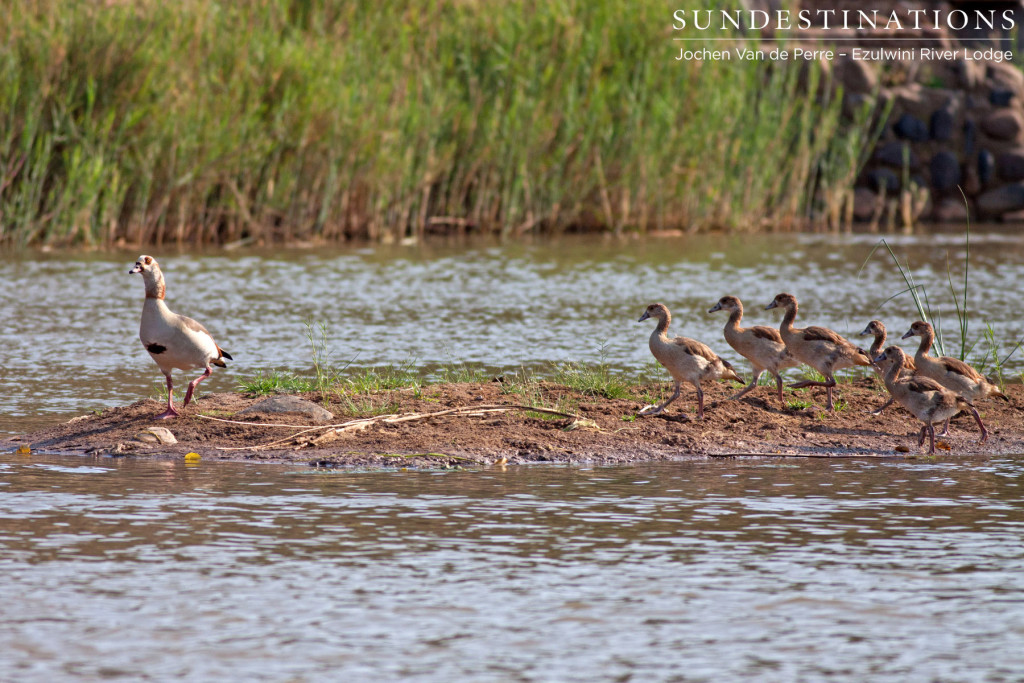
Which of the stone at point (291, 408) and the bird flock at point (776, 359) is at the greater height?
the bird flock at point (776, 359)

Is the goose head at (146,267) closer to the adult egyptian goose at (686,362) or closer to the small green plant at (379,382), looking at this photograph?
the small green plant at (379,382)

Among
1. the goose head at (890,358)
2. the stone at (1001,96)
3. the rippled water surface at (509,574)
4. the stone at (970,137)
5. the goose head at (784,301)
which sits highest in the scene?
the stone at (1001,96)

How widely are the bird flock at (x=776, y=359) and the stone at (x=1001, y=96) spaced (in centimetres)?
2488

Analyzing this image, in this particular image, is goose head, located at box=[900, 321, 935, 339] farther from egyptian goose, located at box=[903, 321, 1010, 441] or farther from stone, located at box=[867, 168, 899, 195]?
stone, located at box=[867, 168, 899, 195]

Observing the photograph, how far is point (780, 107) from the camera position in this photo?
29703 mm

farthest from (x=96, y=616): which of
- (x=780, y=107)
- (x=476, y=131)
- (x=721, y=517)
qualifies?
(x=780, y=107)

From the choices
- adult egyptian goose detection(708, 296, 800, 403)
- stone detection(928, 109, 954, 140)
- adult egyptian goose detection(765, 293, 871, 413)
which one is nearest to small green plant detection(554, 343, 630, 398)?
adult egyptian goose detection(708, 296, 800, 403)

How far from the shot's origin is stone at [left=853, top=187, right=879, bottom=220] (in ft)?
107

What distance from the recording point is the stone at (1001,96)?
33562 mm

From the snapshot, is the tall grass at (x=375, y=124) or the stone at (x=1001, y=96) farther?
the stone at (x=1001, y=96)

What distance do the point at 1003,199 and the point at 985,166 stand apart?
2.98ft

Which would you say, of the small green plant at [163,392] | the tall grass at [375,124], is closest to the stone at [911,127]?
the tall grass at [375,124]

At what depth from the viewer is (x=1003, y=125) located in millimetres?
33031

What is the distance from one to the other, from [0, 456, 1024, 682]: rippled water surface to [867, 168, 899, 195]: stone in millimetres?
24946
